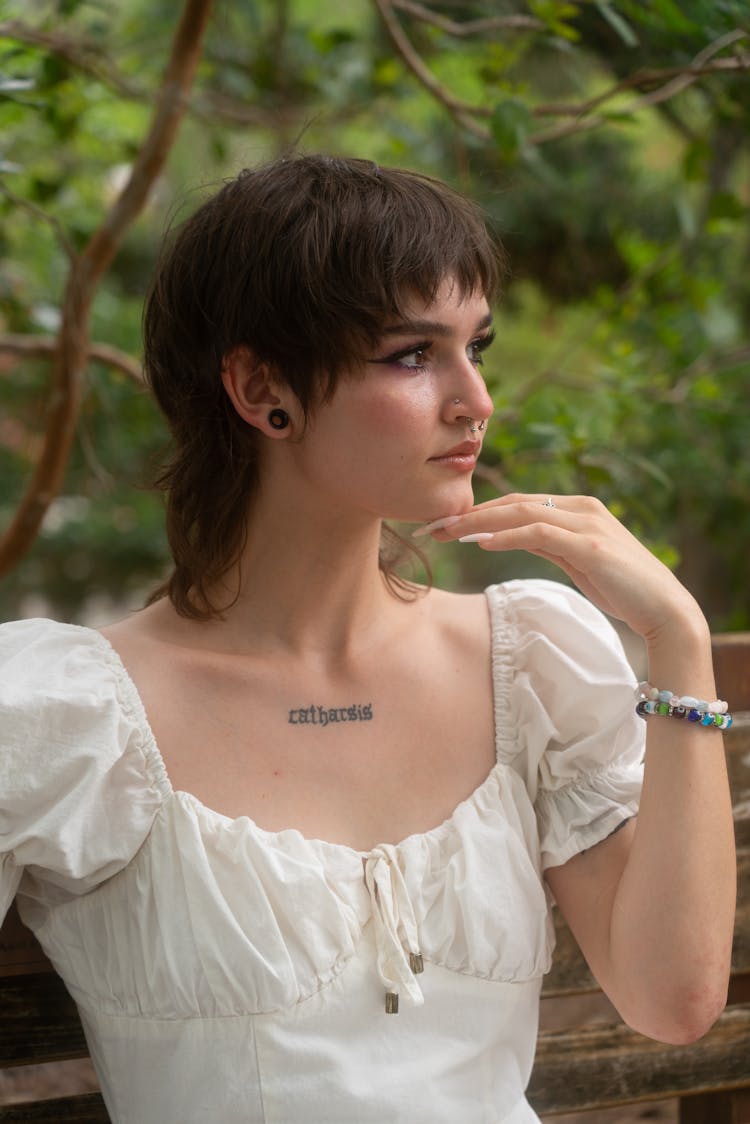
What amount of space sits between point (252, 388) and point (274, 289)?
0.14 m

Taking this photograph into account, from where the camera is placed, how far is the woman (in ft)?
4.73

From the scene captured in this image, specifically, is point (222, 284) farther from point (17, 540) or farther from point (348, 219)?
point (17, 540)

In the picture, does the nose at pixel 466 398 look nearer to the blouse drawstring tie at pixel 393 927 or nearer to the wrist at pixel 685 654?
the wrist at pixel 685 654

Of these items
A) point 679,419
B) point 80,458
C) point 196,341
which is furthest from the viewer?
point 80,458

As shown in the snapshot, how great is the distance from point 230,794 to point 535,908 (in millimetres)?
→ 439

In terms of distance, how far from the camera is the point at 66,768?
4.63 feet

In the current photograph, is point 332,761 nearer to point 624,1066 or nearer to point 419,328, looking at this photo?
point 419,328

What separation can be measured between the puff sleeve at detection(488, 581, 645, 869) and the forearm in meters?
0.13

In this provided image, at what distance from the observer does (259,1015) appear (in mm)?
1439

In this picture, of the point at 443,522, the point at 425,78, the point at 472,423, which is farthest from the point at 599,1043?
the point at 425,78

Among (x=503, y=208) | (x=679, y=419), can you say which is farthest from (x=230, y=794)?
(x=503, y=208)

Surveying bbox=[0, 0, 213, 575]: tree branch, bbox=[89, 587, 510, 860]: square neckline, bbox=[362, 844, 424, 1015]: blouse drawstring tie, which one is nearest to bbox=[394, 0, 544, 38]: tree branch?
bbox=[0, 0, 213, 575]: tree branch

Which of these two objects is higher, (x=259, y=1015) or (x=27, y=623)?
(x=27, y=623)

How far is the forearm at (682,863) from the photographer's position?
1453mm
